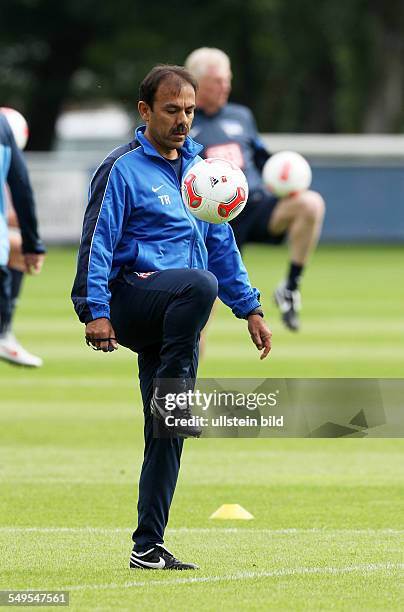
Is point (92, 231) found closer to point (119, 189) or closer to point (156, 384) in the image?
point (119, 189)

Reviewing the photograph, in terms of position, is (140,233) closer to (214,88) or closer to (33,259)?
(33,259)

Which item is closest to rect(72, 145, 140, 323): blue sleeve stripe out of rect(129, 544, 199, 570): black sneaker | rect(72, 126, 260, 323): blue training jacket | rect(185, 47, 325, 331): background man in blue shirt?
rect(72, 126, 260, 323): blue training jacket

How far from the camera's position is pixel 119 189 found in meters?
6.13

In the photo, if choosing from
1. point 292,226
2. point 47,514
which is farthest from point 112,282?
point 292,226

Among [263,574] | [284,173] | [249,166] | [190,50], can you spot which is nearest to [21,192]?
[249,166]

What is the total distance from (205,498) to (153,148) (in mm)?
2476

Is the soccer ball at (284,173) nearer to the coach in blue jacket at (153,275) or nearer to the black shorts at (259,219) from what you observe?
the black shorts at (259,219)

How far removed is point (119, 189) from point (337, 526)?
2105 millimetres

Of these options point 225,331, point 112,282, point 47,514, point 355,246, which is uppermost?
point 112,282

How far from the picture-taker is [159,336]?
619 centimetres

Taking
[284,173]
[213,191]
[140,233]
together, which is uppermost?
[213,191]

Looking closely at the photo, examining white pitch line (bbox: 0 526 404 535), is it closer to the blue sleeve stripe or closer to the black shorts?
the blue sleeve stripe

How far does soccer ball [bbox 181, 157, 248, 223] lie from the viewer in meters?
6.23

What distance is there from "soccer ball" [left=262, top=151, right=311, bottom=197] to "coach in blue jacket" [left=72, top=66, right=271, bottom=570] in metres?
7.55
